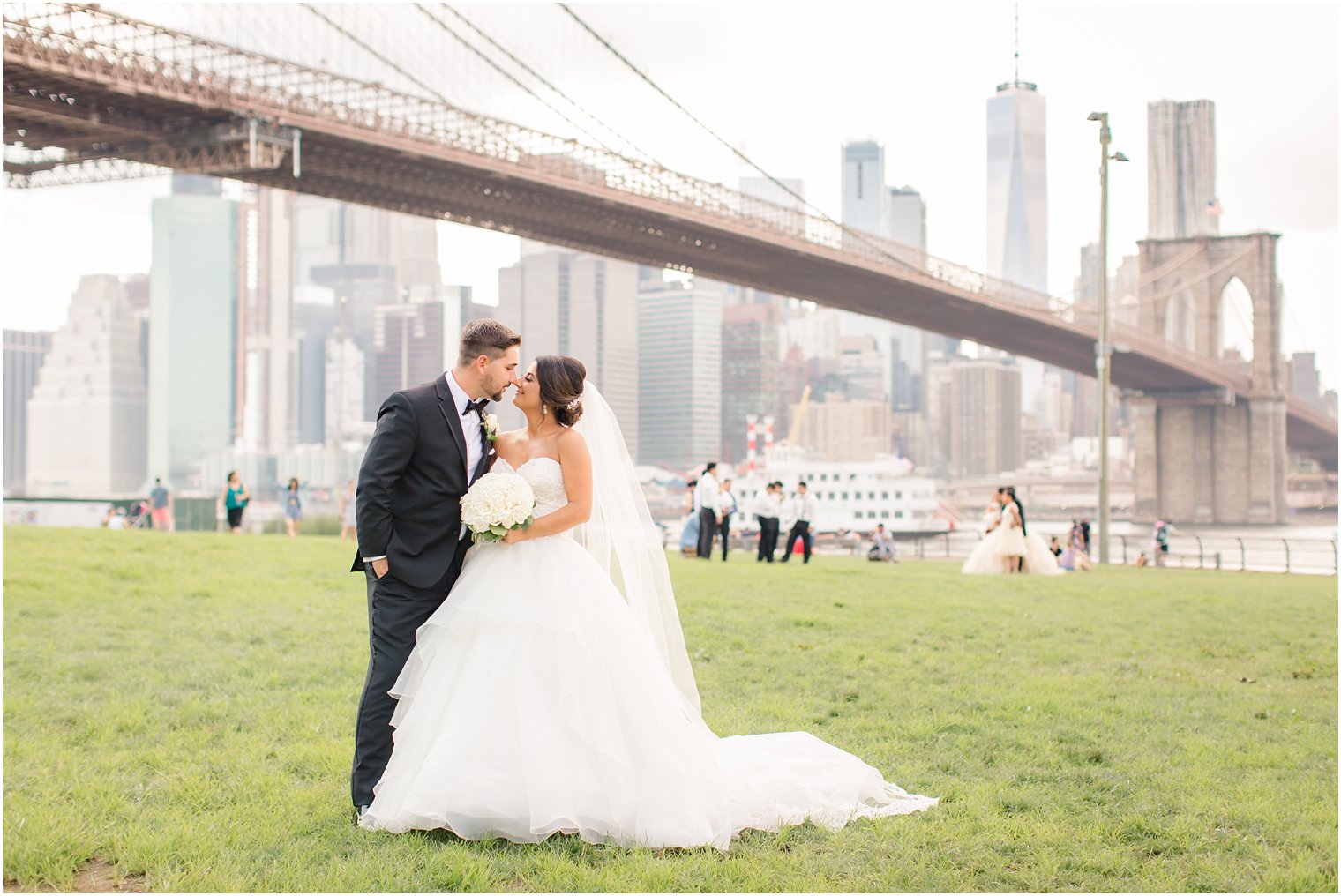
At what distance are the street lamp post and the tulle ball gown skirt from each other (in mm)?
14097

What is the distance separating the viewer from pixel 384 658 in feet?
11.3

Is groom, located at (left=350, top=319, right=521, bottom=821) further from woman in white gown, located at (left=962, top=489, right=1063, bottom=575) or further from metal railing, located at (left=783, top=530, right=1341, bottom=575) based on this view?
metal railing, located at (left=783, top=530, right=1341, bottom=575)

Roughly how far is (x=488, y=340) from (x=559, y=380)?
0.80 ft

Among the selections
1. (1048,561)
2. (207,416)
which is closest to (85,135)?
(1048,561)

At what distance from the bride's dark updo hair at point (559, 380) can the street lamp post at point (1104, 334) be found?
46.6 feet

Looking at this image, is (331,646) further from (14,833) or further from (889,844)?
(889,844)

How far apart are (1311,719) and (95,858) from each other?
461 centimetres

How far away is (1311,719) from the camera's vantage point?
4.96 m

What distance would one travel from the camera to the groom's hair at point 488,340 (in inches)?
138

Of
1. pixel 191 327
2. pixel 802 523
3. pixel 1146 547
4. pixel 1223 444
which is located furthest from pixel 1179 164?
pixel 191 327

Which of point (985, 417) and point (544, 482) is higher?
point (985, 417)

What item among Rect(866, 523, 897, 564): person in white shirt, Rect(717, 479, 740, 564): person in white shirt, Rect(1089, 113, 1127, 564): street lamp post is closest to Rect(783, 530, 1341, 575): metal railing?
Rect(866, 523, 897, 564): person in white shirt

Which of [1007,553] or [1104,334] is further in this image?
[1104,334]

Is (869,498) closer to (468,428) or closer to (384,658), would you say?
(468,428)
